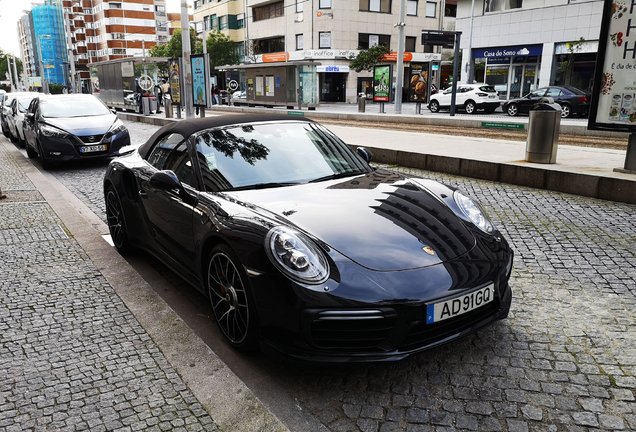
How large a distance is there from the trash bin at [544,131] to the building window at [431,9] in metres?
51.3

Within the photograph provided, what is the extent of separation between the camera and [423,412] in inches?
99.7

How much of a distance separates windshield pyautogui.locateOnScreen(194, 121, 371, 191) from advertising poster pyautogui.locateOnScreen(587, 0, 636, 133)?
5188 mm

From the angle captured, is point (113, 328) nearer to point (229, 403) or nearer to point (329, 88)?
point (229, 403)

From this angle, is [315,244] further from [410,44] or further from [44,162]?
[410,44]

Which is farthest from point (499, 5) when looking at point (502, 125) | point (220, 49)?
point (220, 49)

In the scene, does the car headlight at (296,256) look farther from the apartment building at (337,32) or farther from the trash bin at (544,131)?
the apartment building at (337,32)

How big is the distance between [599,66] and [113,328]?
287 inches

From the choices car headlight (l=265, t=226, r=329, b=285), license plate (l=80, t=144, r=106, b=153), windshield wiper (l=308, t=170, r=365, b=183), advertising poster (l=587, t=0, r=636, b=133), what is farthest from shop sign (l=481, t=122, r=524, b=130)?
car headlight (l=265, t=226, r=329, b=285)

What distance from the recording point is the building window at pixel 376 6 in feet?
170

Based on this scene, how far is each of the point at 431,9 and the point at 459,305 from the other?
192 feet

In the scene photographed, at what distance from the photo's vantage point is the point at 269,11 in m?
59.0

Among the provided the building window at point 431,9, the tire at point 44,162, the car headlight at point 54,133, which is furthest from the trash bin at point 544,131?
the building window at point 431,9

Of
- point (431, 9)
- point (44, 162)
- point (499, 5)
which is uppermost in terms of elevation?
point (431, 9)

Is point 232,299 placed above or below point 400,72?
below
